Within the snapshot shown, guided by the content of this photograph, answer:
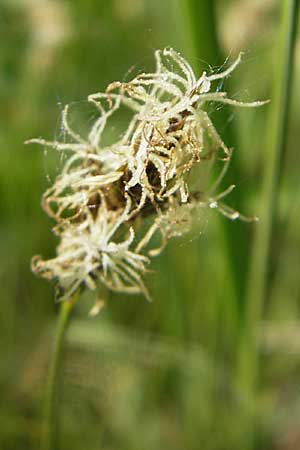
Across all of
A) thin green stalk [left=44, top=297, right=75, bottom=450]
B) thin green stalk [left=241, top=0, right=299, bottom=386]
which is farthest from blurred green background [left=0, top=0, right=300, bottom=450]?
thin green stalk [left=44, top=297, right=75, bottom=450]

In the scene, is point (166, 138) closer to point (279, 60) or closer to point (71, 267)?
point (71, 267)

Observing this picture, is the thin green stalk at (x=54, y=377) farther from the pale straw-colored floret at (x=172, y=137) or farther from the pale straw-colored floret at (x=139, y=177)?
the pale straw-colored floret at (x=172, y=137)

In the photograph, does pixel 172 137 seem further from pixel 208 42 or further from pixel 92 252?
pixel 208 42

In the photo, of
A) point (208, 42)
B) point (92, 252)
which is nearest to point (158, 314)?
point (208, 42)

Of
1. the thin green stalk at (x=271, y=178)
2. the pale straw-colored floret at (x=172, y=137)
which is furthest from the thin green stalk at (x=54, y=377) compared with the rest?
the thin green stalk at (x=271, y=178)

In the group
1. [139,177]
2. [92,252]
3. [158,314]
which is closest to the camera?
[139,177]

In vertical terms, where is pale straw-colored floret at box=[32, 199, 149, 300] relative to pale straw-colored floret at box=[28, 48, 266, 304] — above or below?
below

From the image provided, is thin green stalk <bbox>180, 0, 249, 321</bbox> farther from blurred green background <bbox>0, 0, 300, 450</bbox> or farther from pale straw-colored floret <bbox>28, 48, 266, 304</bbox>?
pale straw-colored floret <bbox>28, 48, 266, 304</bbox>

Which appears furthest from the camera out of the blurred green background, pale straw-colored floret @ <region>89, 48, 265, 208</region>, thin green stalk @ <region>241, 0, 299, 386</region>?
the blurred green background

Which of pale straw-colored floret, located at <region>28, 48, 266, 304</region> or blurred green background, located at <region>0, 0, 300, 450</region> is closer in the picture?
pale straw-colored floret, located at <region>28, 48, 266, 304</region>
